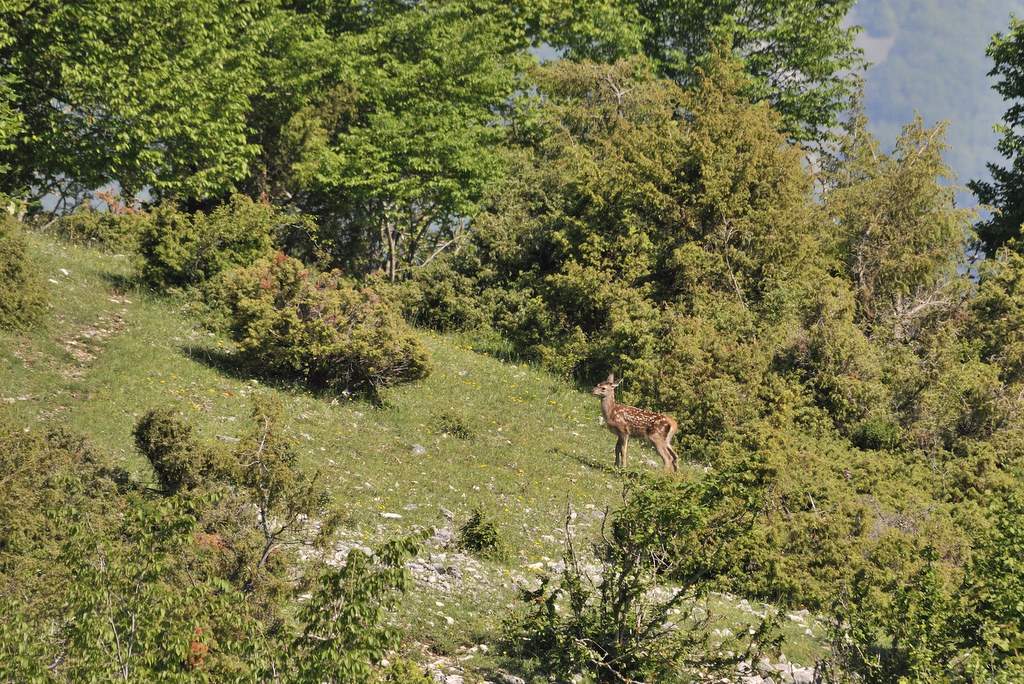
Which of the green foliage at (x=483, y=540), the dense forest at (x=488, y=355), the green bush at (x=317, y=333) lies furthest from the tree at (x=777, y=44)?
the green foliage at (x=483, y=540)

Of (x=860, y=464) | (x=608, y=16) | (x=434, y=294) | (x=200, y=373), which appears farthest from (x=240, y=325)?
(x=608, y=16)

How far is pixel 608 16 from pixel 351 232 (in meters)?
13.7

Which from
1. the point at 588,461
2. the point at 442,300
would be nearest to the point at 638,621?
the point at 588,461

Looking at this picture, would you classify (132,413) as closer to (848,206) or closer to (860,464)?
(860,464)

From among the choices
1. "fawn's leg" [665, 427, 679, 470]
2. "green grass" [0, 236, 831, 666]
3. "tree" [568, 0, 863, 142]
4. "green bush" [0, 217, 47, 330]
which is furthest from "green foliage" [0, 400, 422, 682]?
"tree" [568, 0, 863, 142]

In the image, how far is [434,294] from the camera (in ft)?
99.8

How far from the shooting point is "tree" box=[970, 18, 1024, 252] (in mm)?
35406

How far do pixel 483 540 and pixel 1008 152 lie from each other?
1118 inches

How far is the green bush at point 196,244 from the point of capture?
24469 millimetres

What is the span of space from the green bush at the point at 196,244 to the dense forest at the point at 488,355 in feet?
0.43

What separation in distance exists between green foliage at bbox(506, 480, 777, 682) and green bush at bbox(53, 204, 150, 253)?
795 inches

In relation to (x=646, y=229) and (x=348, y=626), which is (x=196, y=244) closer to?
(x=646, y=229)

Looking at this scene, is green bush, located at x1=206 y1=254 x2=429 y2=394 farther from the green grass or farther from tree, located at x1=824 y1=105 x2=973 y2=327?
tree, located at x1=824 y1=105 x2=973 y2=327

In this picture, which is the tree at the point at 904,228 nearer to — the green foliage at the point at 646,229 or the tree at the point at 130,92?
the green foliage at the point at 646,229
